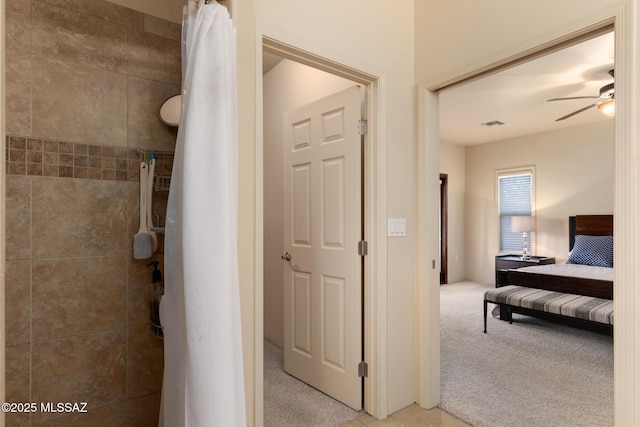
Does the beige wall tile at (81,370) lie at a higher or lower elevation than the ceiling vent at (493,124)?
lower

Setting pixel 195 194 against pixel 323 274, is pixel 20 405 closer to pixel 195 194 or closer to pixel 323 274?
pixel 195 194

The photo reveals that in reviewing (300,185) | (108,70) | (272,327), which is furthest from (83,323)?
(272,327)

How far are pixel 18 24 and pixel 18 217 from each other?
2.72ft

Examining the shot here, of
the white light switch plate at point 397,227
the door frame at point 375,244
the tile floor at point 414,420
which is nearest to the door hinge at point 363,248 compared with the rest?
the door frame at point 375,244

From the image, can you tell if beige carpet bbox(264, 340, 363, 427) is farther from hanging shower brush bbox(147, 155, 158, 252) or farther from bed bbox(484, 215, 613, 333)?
bed bbox(484, 215, 613, 333)

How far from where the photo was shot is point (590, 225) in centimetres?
513

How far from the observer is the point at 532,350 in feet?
10.8

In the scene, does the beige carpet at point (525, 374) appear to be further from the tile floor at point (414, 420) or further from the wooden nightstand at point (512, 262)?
the wooden nightstand at point (512, 262)

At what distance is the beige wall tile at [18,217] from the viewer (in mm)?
1434

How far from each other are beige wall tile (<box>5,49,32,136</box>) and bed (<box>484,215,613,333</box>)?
13.8 feet

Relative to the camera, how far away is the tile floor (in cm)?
204

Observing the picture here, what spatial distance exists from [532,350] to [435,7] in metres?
3.18

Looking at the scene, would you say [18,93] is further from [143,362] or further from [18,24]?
[143,362]

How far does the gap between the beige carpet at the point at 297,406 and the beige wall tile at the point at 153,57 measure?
6.78ft
